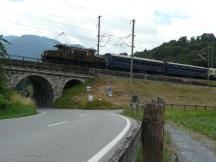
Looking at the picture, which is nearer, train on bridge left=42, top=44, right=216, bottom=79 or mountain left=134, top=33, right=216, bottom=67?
train on bridge left=42, top=44, right=216, bottom=79

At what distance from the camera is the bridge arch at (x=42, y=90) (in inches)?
2472

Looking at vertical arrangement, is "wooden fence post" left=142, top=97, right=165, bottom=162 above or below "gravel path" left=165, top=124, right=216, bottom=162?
above

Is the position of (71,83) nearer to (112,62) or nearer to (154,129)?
(112,62)

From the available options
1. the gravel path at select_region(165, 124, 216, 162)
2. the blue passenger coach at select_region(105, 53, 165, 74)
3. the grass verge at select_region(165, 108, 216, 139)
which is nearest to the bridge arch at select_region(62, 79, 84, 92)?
the blue passenger coach at select_region(105, 53, 165, 74)

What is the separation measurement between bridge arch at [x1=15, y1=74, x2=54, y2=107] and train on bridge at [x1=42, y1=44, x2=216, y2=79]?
359 cm

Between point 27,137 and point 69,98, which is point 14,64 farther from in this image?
point 27,137

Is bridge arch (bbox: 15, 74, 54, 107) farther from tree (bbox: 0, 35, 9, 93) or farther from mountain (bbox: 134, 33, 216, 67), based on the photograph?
mountain (bbox: 134, 33, 216, 67)

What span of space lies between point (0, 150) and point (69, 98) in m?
52.0

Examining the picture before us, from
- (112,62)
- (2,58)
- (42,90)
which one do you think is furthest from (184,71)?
(2,58)

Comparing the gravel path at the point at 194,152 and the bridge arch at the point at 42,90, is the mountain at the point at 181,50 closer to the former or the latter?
the bridge arch at the point at 42,90

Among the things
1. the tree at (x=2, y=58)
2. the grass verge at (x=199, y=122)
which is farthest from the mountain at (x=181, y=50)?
the tree at (x=2, y=58)

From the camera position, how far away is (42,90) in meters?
68.1

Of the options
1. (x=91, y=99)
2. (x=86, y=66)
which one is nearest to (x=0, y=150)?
(x=91, y=99)

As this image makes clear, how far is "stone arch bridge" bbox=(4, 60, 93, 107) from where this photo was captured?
58.7 metres
